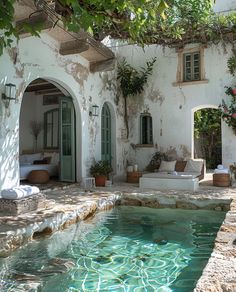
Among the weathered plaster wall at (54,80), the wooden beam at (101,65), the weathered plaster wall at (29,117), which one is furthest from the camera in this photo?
the weathered plaster wall at (29,117)

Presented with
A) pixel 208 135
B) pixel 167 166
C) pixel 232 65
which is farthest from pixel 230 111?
pixel 208 135

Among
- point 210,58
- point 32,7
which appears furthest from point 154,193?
point 210,58

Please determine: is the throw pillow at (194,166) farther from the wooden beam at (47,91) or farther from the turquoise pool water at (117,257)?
the wooden beam at (47,91)

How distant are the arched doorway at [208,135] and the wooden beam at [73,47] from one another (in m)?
8.05

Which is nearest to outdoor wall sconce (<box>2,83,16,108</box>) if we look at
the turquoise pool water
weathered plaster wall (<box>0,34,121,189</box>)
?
weathered plaster wall (<box>0,34,121,189</box>)

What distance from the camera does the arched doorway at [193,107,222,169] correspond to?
14.2 meters

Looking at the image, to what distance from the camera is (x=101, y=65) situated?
29.8ft

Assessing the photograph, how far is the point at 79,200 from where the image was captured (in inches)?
253

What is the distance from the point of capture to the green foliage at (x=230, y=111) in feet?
31.5

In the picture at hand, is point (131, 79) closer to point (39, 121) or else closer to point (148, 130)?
point (148, 130)

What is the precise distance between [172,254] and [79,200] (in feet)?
8.62

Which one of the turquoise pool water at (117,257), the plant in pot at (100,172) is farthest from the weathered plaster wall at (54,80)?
the turquoise pool water at (117,257)

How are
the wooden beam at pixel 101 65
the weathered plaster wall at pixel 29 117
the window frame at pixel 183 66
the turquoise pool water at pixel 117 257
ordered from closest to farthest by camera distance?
the turquoise pool water at pixel 117 257, the wooden beam at pixel 101 65, the window frame at pixel 183 66, the weathered plaster wall at pixel 29 117

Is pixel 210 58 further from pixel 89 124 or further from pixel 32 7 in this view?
pixel 32 7
